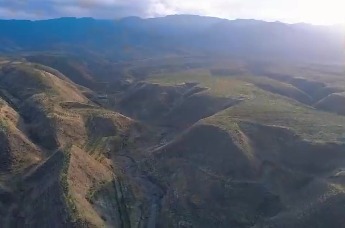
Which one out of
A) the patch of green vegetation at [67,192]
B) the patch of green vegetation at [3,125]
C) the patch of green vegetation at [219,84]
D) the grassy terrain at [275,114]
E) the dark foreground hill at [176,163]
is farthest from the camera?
the patch of green vegetation at [219,84]

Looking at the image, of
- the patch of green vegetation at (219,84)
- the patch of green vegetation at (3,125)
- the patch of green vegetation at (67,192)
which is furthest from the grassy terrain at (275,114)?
the patch of green vegetation at (3,125)

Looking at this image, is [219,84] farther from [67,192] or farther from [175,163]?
[67,192]

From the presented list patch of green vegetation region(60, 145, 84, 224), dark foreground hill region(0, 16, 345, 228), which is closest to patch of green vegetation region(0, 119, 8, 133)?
dark foreground hill region(0, 16, 345, 228)

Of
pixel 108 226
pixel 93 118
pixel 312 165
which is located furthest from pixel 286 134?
pixel 93 118

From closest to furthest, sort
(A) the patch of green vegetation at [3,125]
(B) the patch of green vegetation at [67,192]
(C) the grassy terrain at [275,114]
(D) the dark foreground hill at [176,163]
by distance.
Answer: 1. (B) the patch of green vegetation at [67,192]
2. (D) the dark foreground hill at [176,163]
3. (A) the patch of green vegetation at [3,125]
4. (C) the grassy terrain at [275,114]

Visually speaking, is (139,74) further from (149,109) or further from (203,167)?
(203,167)

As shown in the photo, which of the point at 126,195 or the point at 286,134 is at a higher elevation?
the point at 286,134

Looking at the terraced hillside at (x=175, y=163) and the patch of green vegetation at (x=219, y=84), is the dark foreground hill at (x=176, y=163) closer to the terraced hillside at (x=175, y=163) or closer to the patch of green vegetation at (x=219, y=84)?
the terraced hillside at (x=175, y=163)

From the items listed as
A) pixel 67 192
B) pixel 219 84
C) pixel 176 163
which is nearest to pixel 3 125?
pixel 67 192
